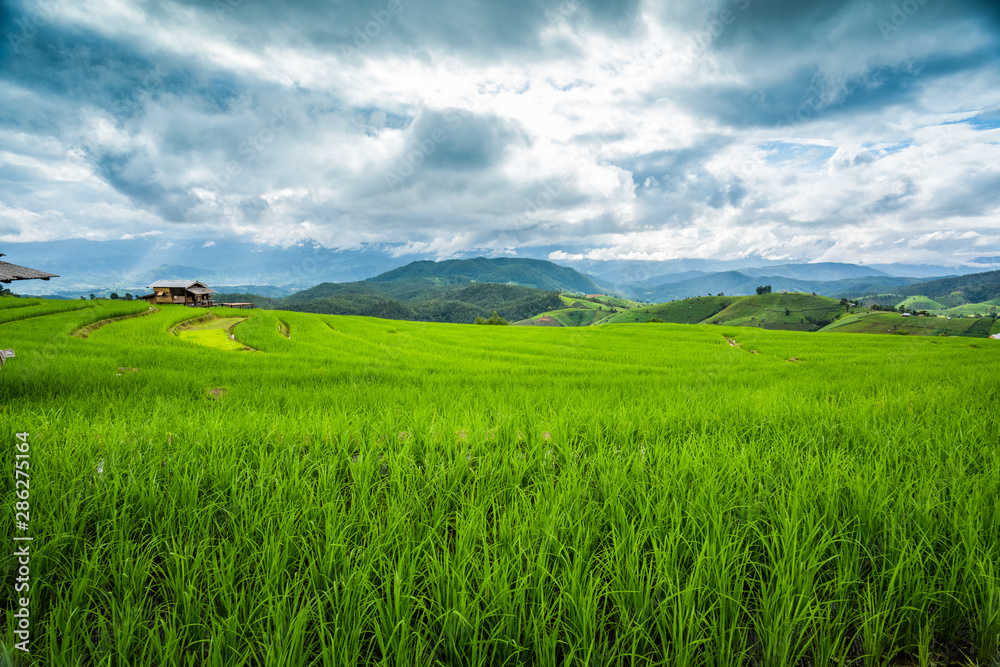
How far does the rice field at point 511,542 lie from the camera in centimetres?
197

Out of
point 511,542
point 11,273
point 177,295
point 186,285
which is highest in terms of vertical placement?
point 186,285

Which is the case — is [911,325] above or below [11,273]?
below

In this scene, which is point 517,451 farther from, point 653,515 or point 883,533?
point 883,533

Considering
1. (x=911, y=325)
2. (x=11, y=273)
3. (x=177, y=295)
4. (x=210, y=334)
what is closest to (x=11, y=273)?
(x=11, y=273)

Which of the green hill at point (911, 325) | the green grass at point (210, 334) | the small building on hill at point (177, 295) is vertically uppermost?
the small building on hill at point (177, 295)

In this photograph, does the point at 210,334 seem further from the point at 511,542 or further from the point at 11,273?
the point at 511,542

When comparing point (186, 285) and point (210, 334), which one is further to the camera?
point (186, 285)

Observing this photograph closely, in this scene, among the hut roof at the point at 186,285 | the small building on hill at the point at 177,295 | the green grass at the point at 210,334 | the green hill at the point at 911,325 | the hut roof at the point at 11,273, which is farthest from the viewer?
the green hill at the point at 911,325

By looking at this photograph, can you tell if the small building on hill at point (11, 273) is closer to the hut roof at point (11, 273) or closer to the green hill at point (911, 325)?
the hut roof at point (11, 273)

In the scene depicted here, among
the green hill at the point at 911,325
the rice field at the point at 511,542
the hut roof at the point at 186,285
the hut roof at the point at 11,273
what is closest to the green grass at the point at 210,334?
the hut roof at the point at 11,273

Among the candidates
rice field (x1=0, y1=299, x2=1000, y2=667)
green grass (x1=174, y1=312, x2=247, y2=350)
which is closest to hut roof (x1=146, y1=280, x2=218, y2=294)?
green grass (x1=174, y1=312, x2=247, y2=350)

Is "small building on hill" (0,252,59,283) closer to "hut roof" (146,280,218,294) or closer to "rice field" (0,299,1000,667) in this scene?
"rice field" (0,299,1000,667)

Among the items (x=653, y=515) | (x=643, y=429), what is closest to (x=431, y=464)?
(x=653, y=515)

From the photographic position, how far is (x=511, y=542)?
2.48 metres
